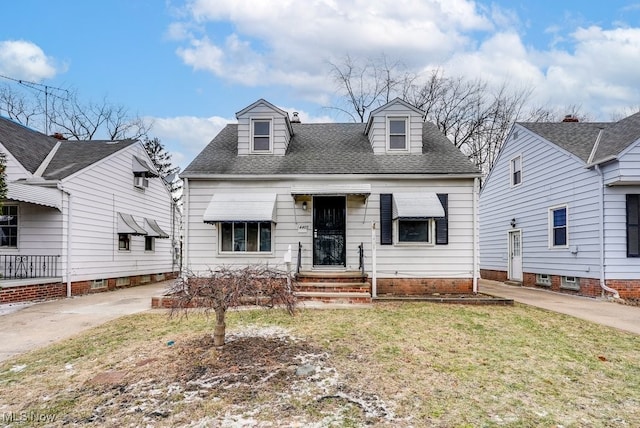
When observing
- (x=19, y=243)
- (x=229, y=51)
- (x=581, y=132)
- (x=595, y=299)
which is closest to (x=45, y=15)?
(x=229, y=51)

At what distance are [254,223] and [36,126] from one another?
26210 mm

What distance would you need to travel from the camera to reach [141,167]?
634 inches

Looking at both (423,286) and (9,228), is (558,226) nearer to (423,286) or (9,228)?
(423,286)

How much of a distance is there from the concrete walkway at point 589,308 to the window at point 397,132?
5.64 m

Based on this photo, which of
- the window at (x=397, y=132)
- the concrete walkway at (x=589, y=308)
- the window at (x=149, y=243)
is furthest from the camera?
the window at (x=149, y=243)

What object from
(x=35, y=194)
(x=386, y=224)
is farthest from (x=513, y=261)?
(x=35, y=194)

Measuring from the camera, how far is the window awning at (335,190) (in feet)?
33.5

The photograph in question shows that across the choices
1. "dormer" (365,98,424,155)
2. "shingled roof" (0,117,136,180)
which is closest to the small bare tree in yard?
"dormer" (365,98,424,155)

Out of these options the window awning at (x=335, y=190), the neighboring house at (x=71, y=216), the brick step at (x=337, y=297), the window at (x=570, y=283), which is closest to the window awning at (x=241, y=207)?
the window awning at (x=335, y=190)

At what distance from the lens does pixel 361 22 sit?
20.8 meters

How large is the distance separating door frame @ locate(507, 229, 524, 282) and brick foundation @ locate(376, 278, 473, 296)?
5945 millimetres

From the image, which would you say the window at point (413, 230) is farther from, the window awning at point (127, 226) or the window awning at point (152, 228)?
the window awning at point (152, 228)

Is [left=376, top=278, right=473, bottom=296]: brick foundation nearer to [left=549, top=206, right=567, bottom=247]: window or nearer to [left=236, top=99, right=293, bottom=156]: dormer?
[left=549, top=206, right=567, bottom=247]: window

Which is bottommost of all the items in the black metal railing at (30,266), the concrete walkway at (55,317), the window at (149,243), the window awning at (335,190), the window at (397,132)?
the concrete walkway at (55,317)
